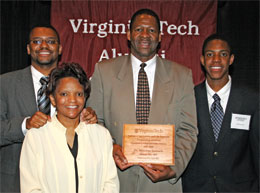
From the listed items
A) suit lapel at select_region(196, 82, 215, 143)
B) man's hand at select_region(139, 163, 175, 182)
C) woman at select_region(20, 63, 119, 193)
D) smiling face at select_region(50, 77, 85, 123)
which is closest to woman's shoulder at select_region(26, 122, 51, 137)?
woman at select_region(20, 63, 119, 193)

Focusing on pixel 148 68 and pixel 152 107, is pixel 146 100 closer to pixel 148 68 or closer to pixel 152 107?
pixel 152 107

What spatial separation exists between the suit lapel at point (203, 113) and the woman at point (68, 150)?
47.0 inches

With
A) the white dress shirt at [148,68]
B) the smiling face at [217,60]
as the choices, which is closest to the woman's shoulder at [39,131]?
the white dress shirt at [148,68]

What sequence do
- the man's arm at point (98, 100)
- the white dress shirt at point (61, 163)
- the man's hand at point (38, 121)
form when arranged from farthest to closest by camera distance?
1. the man's arm at point (98, 100)
2. the man's hand at point (38, 121)
3. the white dress shirt at point (61, 163)

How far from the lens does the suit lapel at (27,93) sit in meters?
3.18

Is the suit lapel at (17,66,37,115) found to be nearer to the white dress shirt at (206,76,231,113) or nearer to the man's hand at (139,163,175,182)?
the man's hand at (139,163,175,182)

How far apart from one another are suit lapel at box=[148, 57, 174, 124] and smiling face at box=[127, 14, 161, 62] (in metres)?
0.19

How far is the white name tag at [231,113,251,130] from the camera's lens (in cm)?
339

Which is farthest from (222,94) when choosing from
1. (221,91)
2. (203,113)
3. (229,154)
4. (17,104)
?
(17,104)

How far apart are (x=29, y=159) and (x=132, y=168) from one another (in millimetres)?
979

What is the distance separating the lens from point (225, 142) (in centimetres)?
337

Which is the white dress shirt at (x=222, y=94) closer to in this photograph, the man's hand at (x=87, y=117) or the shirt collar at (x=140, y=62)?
Answer: the shirt collar at (x=140, y=62)

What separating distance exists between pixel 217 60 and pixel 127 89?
1.08m

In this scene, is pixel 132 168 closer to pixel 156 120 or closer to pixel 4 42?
pixel 156 120
